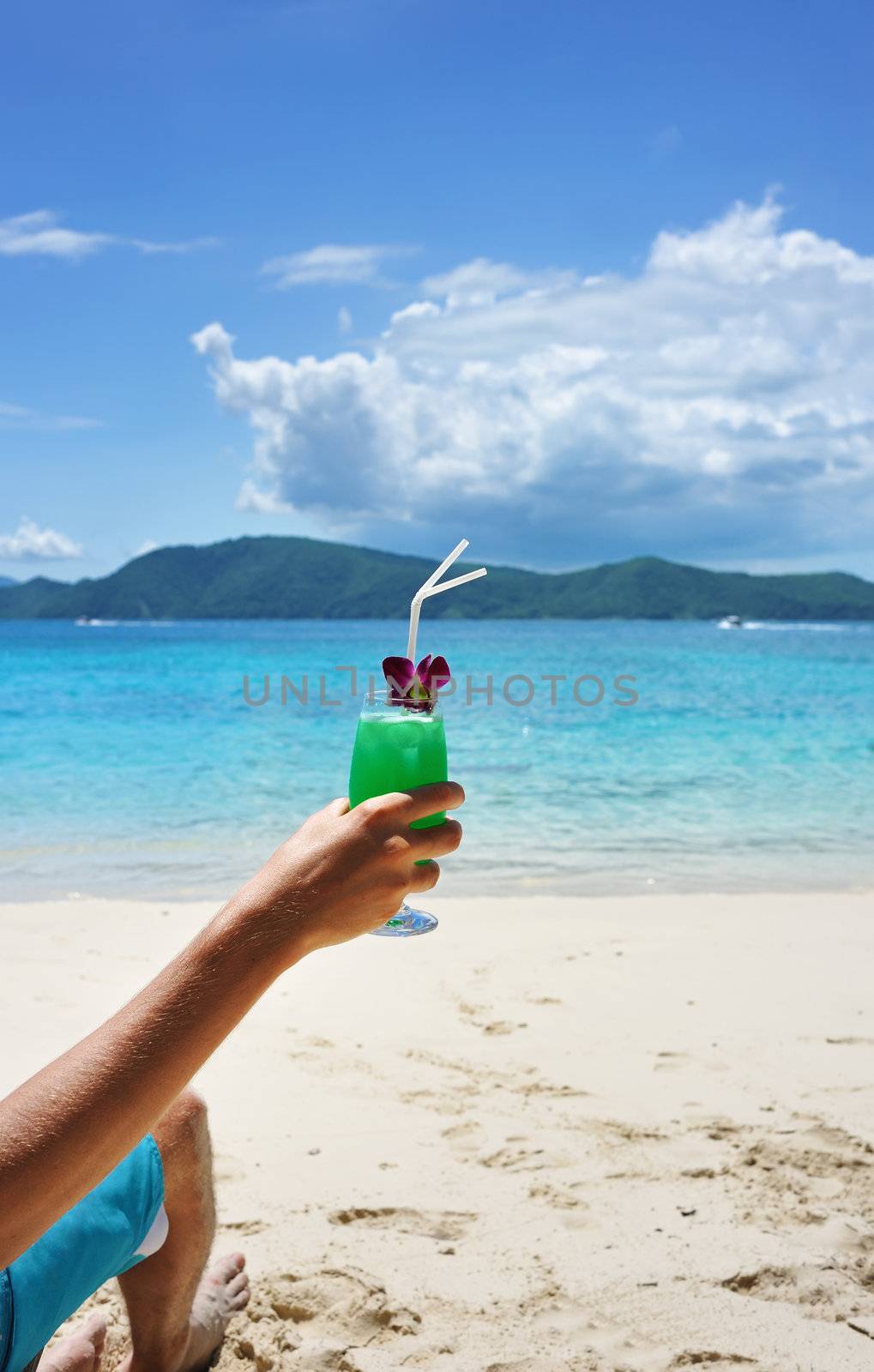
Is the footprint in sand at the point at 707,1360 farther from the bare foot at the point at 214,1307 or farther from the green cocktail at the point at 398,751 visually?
the green cocktail at the point at 398,751

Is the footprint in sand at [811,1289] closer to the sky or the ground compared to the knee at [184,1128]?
closer to the ground

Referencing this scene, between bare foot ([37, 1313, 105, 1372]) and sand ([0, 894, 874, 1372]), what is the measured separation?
449mm

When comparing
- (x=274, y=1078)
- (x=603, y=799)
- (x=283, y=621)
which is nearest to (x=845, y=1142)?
(x=274, y=1078)

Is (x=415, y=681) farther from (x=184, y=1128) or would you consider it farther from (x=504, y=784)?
(x=504, y=784)

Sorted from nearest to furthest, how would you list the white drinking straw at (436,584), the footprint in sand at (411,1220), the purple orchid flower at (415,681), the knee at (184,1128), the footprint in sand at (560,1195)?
the white drinking straw at (436,584)
the purple orchid flower at (415,681)
the knee at (184,1128)
the footprint in sand at (411,1220)
the footprint in sand at (560,1195)

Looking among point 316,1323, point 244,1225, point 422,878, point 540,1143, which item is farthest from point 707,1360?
point 422,878

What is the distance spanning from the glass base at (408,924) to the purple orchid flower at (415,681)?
34 cm

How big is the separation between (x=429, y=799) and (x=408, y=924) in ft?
1.50

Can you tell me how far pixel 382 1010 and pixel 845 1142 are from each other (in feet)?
6.41

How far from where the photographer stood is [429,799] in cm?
144

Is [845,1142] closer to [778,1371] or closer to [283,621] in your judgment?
[778,1371]

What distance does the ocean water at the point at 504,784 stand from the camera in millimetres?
8367

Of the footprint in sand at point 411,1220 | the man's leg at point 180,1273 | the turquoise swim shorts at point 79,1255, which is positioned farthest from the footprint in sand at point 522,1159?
the turquoise swim shorts at point 79,1255

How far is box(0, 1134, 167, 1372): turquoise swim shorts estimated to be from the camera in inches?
61.6
